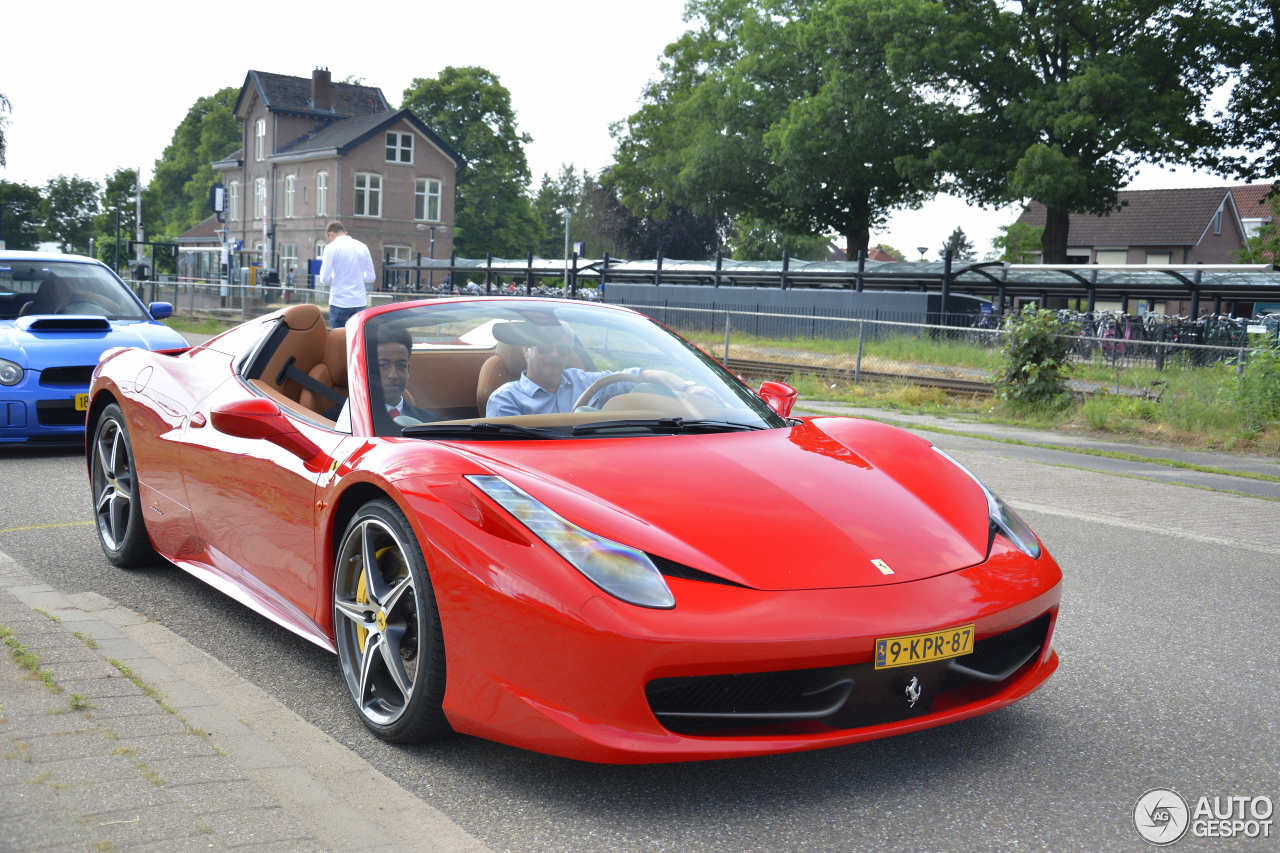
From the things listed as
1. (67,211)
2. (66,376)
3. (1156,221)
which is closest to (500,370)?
(66,376)

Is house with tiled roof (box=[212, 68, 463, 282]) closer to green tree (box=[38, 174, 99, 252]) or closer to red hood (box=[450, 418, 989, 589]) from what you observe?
green tree (box=[38, 174, 99, 252])

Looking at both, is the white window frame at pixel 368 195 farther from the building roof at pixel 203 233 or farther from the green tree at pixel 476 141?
the building roof at pixel 203 233

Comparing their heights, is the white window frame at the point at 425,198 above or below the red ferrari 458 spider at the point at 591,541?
above

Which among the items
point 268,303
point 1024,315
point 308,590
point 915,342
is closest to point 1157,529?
point 308,590

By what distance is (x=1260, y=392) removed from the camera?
1329 cm

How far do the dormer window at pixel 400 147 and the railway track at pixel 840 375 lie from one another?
4745cm

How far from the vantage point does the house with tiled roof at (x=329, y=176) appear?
64625 mm

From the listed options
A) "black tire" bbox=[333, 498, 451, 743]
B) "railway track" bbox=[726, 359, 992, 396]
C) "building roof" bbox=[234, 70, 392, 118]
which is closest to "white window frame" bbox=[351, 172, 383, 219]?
"building roof" bbox=[234, 70, 392, 118]

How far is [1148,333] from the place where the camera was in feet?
83.4

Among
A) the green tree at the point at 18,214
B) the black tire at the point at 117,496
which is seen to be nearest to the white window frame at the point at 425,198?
the green tree at the point at 18,214

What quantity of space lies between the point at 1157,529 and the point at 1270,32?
31.1 m

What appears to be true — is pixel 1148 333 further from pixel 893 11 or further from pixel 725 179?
pixel 725 179

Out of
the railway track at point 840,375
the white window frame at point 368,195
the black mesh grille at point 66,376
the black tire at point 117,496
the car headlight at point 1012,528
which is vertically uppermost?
the white window frame at point 368,195

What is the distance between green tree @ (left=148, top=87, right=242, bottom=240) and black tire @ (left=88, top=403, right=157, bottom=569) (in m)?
111
